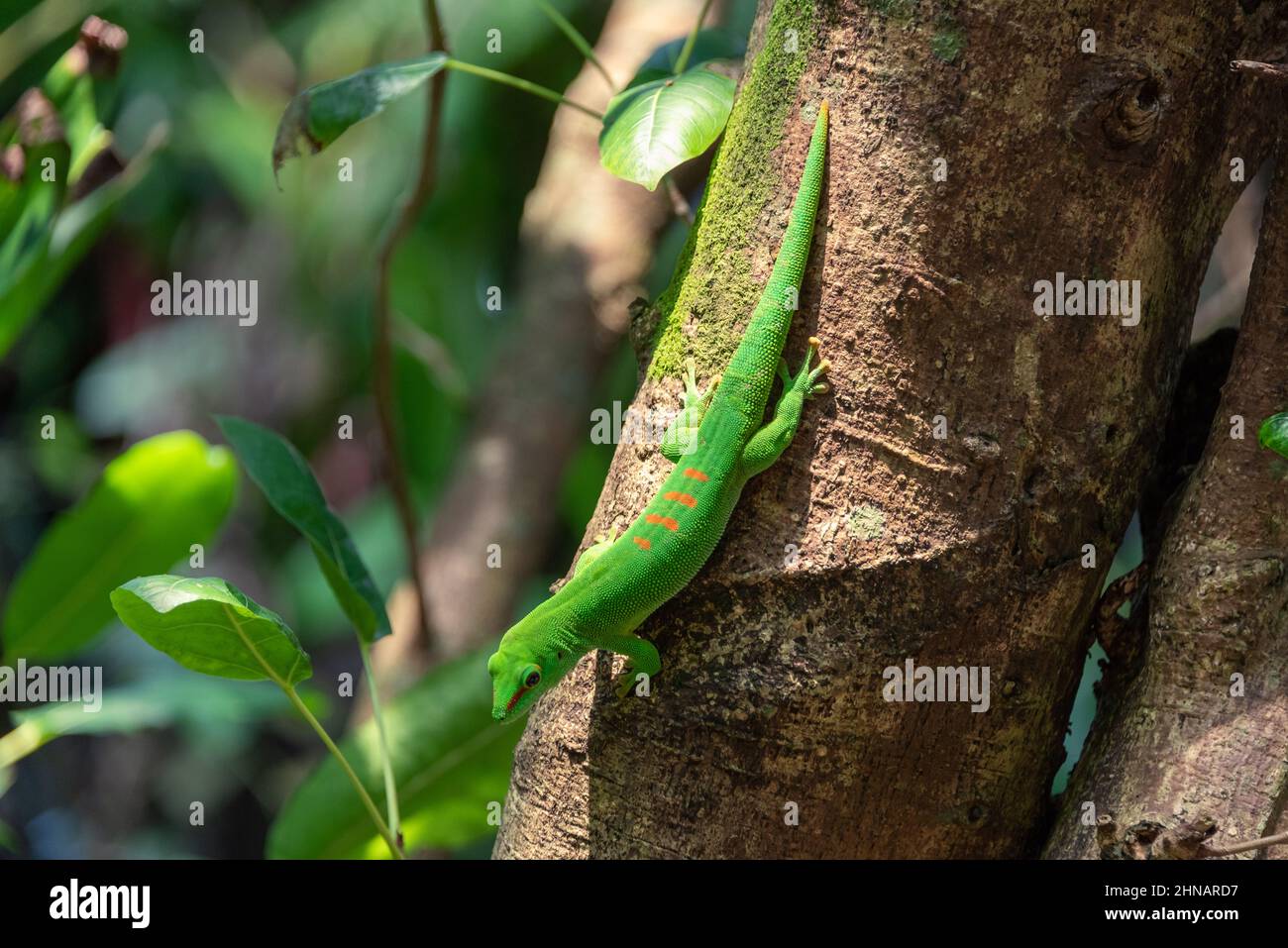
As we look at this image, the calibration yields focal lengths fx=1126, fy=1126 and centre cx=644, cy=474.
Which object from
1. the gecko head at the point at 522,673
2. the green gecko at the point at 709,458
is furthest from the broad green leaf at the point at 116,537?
the green gecko at the point at 709,458

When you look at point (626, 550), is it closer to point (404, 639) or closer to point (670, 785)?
point (670, 785)

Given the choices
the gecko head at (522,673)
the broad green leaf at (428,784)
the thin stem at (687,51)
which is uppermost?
the thin stem at (687,51)

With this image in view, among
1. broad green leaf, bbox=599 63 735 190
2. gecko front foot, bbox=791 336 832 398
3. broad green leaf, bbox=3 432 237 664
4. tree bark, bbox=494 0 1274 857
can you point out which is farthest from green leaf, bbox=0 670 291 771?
gecko front foot, bbox=791 336 832 398

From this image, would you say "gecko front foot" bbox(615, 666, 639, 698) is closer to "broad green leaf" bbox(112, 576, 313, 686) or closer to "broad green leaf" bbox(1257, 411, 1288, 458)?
"broad green leaf" bbox(112, 576, 313, 686)

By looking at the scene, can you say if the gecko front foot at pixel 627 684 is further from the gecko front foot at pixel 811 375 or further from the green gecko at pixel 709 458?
the gecko front foot at pixel 811 375
